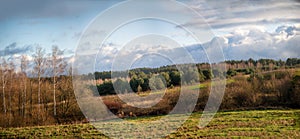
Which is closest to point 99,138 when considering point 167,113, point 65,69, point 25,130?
point 25,130

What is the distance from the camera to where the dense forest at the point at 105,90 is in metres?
29.5

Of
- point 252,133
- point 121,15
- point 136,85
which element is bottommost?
point 252,133

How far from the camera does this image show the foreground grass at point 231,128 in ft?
65.8

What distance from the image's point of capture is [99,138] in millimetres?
20875

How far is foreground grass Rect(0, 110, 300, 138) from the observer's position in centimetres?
2007

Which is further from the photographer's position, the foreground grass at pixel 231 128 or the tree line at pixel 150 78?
the tree line at pixel 150 78

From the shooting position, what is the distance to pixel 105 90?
30.5 metres

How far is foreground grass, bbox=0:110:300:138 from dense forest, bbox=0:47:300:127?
266 cm

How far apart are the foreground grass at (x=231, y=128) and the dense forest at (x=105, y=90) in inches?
105

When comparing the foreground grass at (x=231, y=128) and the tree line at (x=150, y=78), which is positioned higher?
the tree line at (x=150, y=78)

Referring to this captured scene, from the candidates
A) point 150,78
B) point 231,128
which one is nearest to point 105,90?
point 150,78

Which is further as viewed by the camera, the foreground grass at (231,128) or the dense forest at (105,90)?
the dense forest at (105,90)

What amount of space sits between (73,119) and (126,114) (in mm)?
4474

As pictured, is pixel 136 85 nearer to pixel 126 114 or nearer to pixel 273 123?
pixel 126 114
